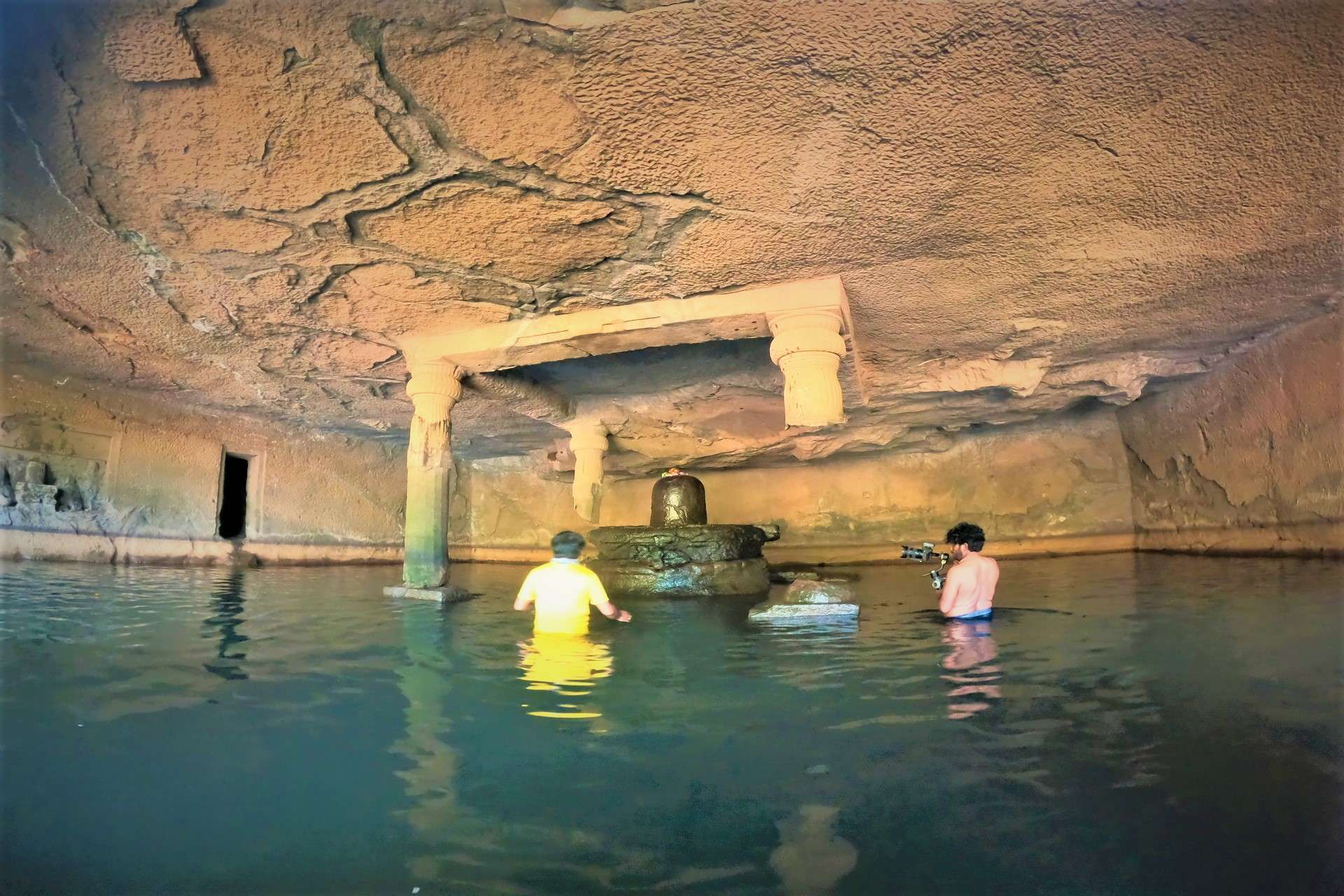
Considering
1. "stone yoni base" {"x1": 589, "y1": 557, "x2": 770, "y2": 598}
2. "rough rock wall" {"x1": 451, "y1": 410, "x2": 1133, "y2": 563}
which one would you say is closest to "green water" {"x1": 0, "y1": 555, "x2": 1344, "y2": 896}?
"stone yoni base" {"x1": 589, "y1": 557, "x2": 770, "y2": 598}

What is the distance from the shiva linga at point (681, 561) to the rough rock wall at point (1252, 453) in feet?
17.2

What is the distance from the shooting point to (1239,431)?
25.5 feet

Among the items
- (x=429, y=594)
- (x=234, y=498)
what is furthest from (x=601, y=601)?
(x=234, y=498)

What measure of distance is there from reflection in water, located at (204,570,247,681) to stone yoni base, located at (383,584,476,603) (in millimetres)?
1182

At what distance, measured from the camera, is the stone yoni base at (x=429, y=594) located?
630cm

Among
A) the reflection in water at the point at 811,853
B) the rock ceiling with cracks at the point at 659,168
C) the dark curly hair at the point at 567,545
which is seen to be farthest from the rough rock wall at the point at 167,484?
the reflection in water at the point at 811,853

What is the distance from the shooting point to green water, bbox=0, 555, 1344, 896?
5.04 feet

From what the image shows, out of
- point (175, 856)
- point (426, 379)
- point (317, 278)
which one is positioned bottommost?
point (175, 856)

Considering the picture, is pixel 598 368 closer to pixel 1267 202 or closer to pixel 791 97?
pixel 791 97

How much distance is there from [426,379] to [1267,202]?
622cm

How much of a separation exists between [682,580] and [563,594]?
3.20 m

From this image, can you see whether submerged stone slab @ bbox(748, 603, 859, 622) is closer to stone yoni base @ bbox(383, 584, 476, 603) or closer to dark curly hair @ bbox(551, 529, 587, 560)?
dark curly hair @ bbox(551, 529, 587, 560)

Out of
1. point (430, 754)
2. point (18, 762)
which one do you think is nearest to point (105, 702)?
point (18, 762)

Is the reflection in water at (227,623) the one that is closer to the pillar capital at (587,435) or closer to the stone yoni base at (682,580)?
the stone yoni base at (682,580)
